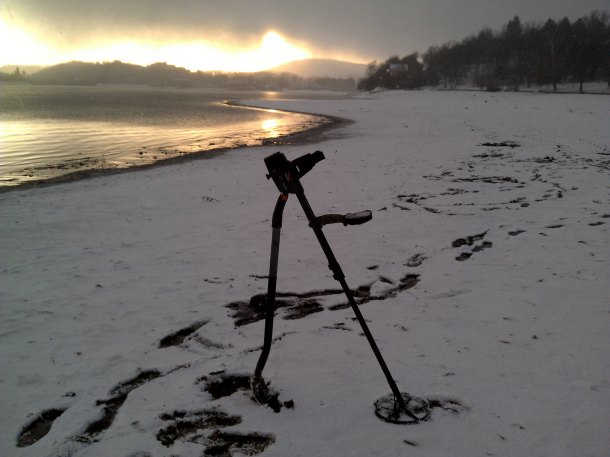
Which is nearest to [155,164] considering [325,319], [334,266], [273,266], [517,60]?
[325,319]

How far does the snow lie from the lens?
3371 mm

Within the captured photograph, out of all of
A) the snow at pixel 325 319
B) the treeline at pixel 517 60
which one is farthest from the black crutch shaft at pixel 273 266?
the treeline at pixel 517 60

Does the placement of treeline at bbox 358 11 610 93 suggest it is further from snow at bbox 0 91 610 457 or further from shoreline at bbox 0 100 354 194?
snow at bbox 0 91 610 457

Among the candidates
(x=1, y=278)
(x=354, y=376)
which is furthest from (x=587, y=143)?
(x=1, y=278)

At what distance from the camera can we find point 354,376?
13.2 feet

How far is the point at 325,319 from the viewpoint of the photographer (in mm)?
5152

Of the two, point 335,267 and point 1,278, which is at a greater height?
point 335,267

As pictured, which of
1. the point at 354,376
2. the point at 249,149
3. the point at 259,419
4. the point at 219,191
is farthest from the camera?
the point at 249,149

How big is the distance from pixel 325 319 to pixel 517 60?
10641 cm

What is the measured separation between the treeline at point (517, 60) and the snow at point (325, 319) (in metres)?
69.8

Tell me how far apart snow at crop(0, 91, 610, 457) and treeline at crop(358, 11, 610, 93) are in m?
69.8

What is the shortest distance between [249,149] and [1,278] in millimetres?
15714

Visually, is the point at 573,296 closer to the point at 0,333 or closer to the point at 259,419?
the point at 259,419

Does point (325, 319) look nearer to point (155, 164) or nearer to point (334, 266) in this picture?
point (334, 266)
